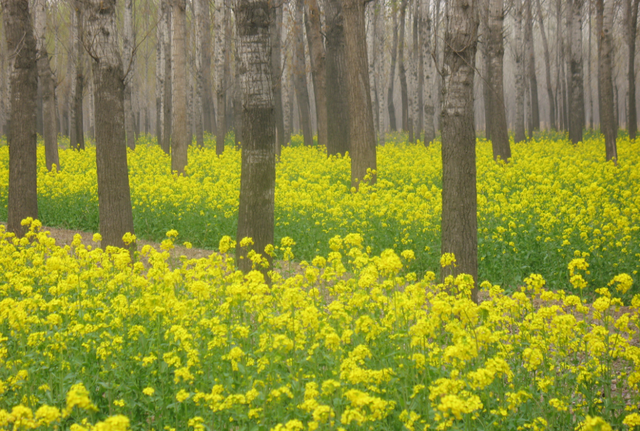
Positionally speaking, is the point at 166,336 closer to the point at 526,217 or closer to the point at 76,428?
the point at 76,428

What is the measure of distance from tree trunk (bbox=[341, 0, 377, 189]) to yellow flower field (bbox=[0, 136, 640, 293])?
91 centimetres

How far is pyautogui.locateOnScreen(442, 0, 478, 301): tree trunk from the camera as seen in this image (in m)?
5.54

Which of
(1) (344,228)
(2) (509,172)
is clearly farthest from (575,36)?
(1) (344,228)

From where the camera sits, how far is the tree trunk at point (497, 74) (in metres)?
14.7

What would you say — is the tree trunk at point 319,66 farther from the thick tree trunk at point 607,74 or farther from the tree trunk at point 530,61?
the tree trunk at point 530,61

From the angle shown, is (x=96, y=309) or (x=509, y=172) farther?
(x=509, y=172)

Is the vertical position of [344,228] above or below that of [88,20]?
below

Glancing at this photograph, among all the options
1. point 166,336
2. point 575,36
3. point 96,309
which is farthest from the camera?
point 575,36

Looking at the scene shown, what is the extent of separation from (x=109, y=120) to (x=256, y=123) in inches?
103

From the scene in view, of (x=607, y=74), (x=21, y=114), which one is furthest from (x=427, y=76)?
(x=21, y=114)

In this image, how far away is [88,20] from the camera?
728cm

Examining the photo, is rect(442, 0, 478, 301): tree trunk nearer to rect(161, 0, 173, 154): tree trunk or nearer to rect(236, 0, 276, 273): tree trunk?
rect(236, 0, 276, 273): tree trunk

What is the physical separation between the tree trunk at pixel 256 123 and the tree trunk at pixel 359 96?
577 cm

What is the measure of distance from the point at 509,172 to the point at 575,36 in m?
8.75
